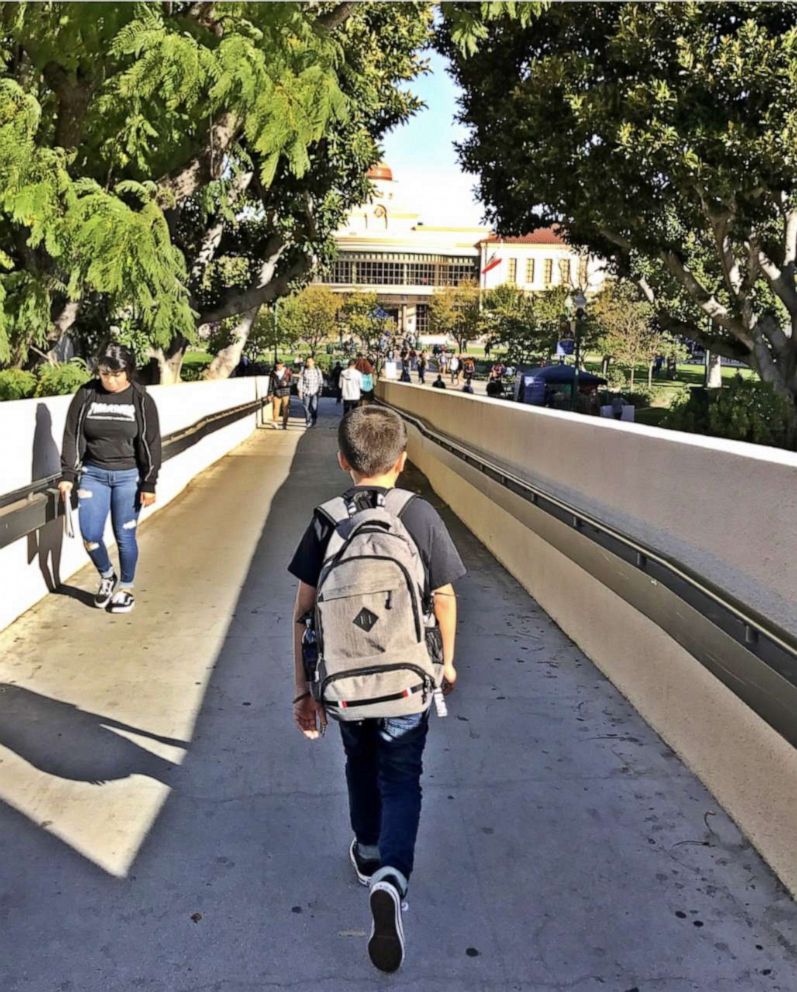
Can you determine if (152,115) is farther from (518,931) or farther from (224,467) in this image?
(518,931)

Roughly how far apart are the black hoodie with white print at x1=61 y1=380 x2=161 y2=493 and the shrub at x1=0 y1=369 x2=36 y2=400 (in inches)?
157

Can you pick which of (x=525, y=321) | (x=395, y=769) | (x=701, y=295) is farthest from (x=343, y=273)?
(x=395, y=769)

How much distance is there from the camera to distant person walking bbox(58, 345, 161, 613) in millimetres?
6004

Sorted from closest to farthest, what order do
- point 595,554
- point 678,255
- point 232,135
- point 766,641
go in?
point 766,641, point 595,554, point 232,135, point 678,255

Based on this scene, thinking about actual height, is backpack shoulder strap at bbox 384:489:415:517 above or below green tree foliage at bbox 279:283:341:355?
below

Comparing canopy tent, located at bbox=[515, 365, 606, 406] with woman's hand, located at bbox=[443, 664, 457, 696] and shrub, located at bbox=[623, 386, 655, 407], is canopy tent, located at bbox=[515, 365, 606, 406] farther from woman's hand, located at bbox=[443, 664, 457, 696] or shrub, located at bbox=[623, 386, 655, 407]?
woman's hand, located at bbox=[443, 664, 457, 696]

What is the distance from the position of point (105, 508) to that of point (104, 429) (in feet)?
1.84

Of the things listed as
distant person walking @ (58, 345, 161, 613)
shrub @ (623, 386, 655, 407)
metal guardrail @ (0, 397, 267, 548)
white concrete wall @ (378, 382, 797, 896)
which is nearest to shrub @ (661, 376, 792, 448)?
white concrete wall @ (378, 382, 797, 896)

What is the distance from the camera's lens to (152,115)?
32.3 ft

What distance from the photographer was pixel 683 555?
4.08 m

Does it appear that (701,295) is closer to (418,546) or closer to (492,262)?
(418,546)

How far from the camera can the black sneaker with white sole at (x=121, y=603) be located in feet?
20.6

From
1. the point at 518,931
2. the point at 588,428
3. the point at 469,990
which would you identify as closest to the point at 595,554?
the point at 588,428

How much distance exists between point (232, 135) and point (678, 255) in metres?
11.1
